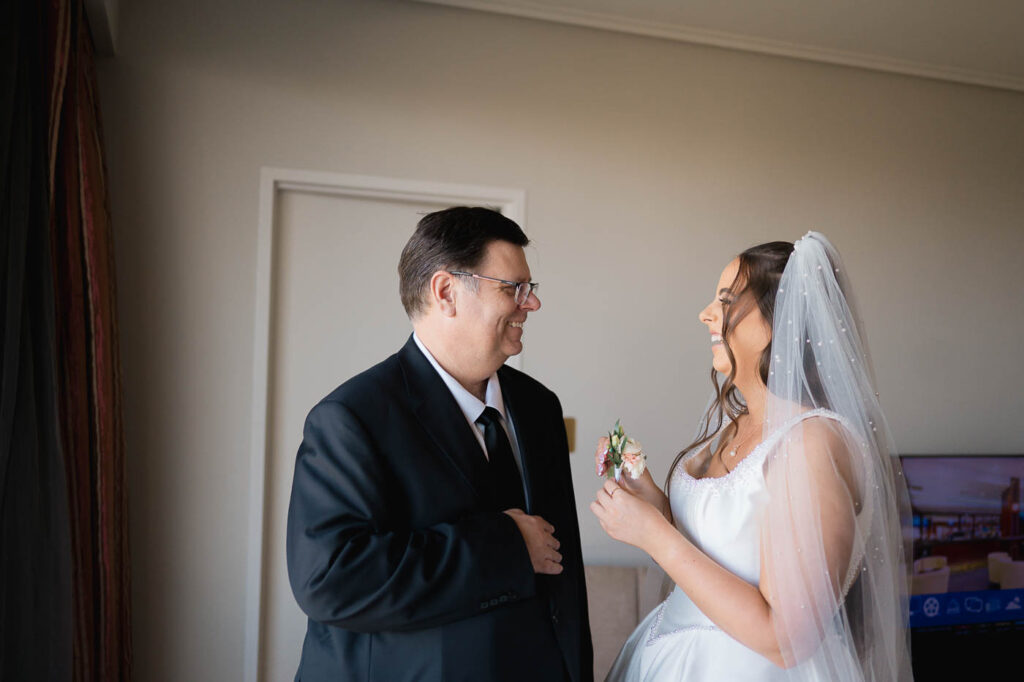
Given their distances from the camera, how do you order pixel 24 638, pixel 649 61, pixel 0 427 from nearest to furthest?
pixel 0 427
pixel 24 638
pixel 649 61

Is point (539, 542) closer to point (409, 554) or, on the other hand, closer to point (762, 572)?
point (409, 554)

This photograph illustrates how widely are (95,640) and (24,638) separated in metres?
0.83

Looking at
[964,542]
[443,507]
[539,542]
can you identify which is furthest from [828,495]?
[964,542]

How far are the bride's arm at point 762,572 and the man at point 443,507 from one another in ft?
0.86

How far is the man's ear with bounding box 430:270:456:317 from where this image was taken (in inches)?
64.9

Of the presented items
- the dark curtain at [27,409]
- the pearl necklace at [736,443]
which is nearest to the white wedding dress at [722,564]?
the pearl necklace at [736,443]

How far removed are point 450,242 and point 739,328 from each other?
0.72 meters

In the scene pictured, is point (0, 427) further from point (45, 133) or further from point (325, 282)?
point (325, 282)

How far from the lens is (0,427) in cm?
164

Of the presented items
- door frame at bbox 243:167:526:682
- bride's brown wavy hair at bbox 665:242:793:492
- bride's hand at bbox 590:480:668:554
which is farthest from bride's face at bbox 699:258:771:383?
door frame at bbox 243:167:526:682

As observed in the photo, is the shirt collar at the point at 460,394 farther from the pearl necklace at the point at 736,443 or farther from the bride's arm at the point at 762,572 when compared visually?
the pearl necklace at the point at 736,443

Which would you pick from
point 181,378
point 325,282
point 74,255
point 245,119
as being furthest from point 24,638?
point 245,119

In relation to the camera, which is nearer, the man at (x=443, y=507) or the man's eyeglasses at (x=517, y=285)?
the man at (x=443, y=507)

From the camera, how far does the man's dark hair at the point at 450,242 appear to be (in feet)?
5.40
